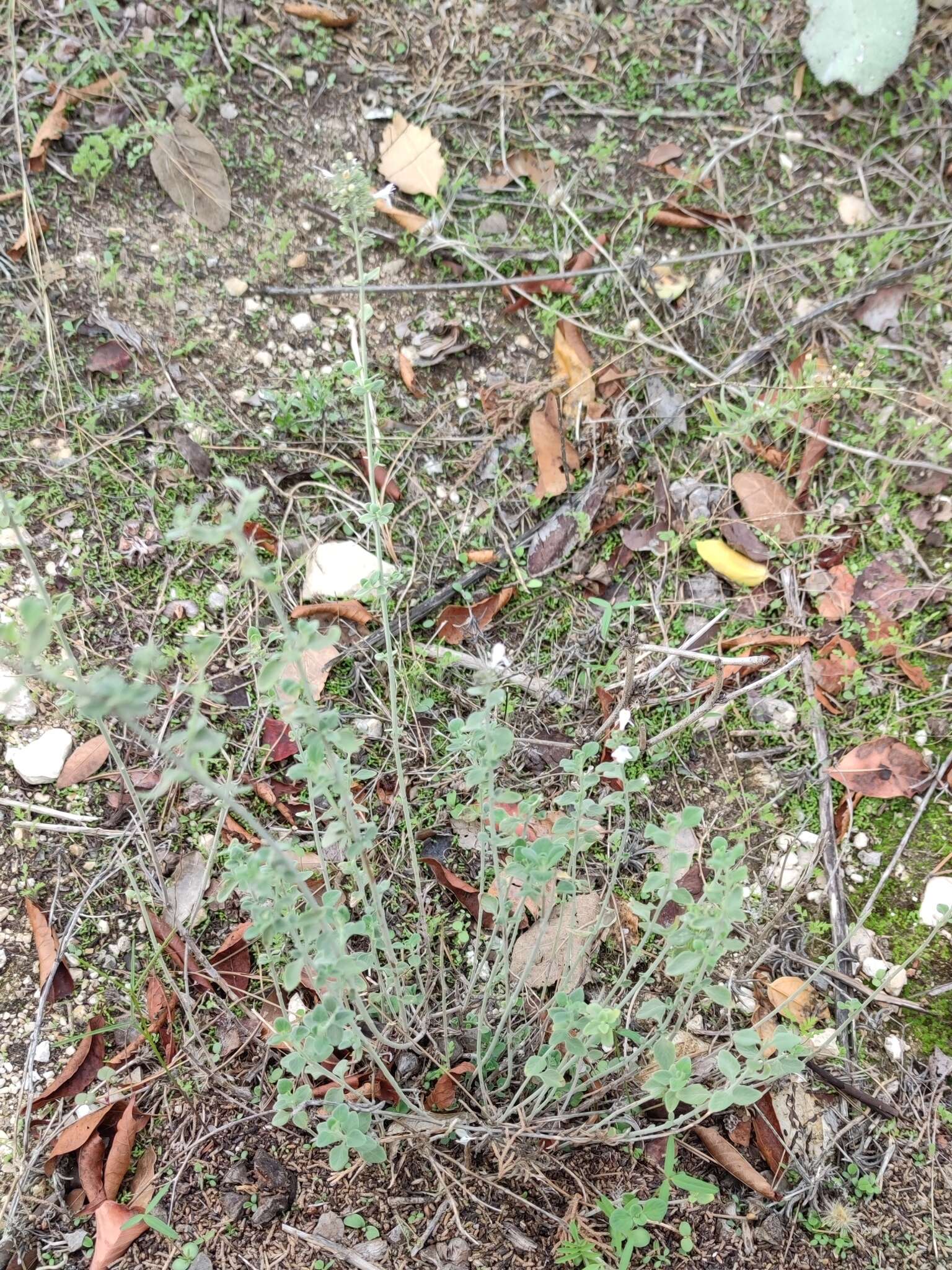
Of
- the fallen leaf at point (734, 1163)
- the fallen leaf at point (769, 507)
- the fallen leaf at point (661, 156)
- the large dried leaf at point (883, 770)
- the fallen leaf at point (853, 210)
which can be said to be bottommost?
the fallen leaf at point (734, 1163)

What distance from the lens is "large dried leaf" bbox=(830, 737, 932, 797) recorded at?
2.16 m

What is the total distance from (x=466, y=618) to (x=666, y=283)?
1.25 meters

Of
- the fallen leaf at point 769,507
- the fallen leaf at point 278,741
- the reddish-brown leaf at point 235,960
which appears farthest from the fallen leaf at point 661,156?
the reddish-brown leaf at point 235,960

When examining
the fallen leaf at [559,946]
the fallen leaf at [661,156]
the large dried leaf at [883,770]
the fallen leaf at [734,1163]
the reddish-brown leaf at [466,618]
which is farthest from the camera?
the fallen leaf at [661,156]

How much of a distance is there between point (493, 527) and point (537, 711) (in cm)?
53

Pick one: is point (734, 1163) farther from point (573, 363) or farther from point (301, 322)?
point (301, 322)

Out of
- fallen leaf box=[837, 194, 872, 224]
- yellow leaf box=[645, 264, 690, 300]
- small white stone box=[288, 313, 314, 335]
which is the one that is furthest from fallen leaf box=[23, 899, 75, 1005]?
fallen leaf box=[837, 194, 872, 224]

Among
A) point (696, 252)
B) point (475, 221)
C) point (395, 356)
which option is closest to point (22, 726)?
point (395, 356)

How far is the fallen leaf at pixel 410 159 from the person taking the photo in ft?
8.91

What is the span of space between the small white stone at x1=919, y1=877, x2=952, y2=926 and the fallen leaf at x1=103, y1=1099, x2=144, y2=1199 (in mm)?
1706

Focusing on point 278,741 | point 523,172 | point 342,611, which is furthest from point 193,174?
point 278,741

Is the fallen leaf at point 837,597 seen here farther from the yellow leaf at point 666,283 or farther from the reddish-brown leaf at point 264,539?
the reddish-brown leaf at point 264,539

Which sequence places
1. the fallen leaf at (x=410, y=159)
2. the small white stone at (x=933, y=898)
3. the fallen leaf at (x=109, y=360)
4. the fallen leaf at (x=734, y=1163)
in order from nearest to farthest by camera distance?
the fallen leaf at (x=734, y=1163) < the small white stone at (x=933, y=898) < the fallen leaf at (x=109, y=360) < the fallen leaf at (x=410, y=159)

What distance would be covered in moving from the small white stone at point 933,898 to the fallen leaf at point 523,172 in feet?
7.26
